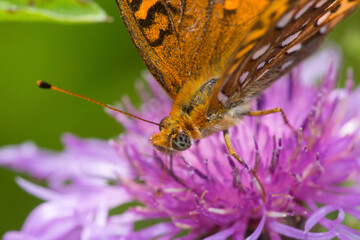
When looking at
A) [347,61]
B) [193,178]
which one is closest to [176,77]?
[193,178]

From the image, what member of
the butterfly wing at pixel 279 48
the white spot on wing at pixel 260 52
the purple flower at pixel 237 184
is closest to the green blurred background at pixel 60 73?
the purple flower at pixel 237 184

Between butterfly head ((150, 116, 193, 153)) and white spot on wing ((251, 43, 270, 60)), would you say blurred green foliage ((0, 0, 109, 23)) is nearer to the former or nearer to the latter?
butterfly head ((150, 116, 193, 153))

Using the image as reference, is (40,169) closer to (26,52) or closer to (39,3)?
(26,52)

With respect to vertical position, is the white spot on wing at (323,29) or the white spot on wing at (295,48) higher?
the white spot on wing at (323,29)

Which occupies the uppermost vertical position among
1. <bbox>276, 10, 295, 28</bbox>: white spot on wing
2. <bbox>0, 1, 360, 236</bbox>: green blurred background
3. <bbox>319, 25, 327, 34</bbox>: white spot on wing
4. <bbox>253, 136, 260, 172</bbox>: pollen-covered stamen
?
<bbox>0, 1, 360, 236</bbox>: green blurred background

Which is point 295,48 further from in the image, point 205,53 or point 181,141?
point 181,141

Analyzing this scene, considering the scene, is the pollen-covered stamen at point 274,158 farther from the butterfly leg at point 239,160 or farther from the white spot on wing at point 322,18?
the white spot on wing at point 322,18

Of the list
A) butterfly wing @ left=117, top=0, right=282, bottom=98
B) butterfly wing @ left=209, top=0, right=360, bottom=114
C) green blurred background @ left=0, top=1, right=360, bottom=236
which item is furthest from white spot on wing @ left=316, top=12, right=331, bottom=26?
green blurred background @ left=0, top=1, right=360, bottom=236
